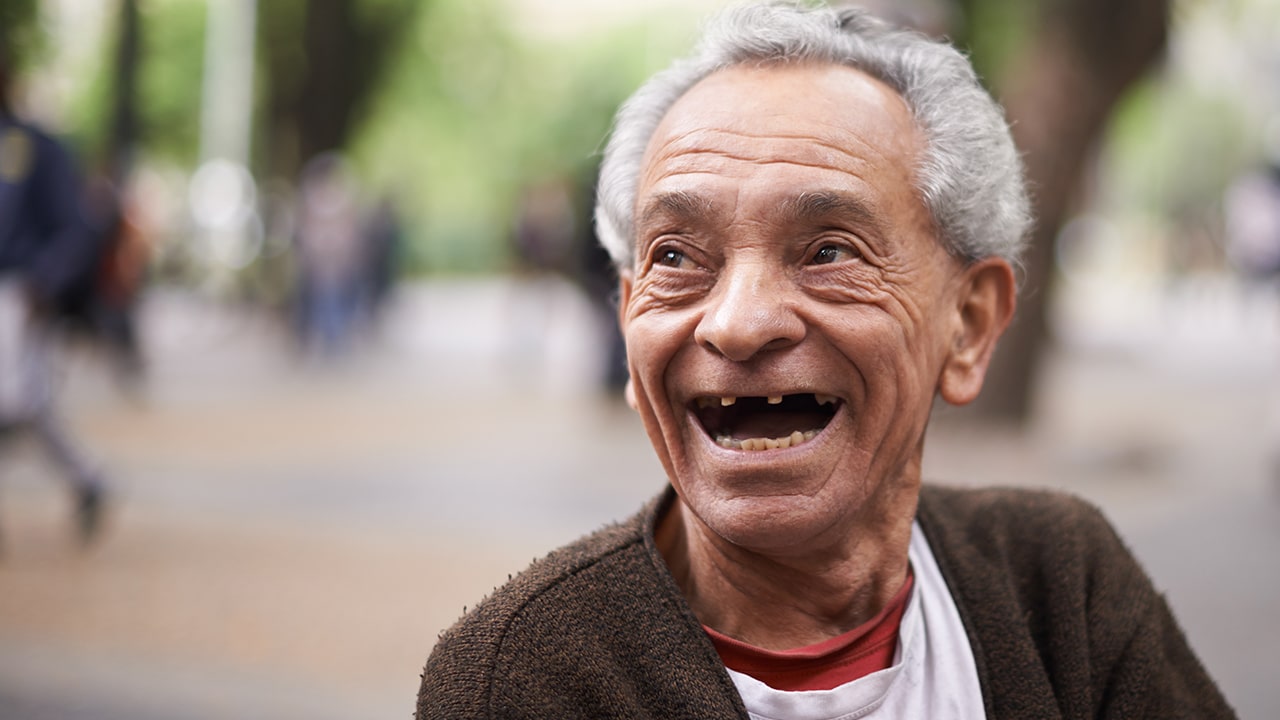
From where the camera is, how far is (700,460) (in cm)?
177

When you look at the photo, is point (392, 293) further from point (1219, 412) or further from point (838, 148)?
point (838, 148)

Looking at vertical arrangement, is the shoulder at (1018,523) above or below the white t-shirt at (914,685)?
above

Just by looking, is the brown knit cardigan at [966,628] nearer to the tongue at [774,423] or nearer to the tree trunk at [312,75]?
the tongue at [774,423]

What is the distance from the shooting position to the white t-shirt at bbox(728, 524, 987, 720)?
172 centimetres

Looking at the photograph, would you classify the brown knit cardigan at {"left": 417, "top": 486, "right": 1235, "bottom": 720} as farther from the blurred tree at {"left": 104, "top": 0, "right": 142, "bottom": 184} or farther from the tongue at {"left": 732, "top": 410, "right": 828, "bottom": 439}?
the blurred tree at {"left": 104, "top": 0, "right": 142, "bottom": 184}

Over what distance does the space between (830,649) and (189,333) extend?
19.5 m

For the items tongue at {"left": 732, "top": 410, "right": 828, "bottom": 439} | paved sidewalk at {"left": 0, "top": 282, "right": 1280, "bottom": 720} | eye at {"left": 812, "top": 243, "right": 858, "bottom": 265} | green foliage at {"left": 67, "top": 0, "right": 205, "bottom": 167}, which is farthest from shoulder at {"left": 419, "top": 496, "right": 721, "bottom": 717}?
green foliage at {"left": 67, "top": 0, "right": 205, "bottom": 167}

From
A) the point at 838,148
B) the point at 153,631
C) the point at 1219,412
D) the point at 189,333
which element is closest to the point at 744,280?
the point at 838,148

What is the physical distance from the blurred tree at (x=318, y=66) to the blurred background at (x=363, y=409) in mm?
85

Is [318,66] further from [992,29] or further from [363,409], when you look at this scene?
[363,409]

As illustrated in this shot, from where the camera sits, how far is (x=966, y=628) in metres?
1.90

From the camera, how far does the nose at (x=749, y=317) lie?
1.68m

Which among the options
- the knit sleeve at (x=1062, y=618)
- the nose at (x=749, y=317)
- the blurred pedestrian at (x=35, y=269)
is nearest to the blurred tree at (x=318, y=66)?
the blurred pedestrian at (x=35, y=269)

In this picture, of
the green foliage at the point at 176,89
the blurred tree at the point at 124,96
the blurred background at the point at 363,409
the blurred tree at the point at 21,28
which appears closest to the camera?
the blurred background at the point at 363,409
